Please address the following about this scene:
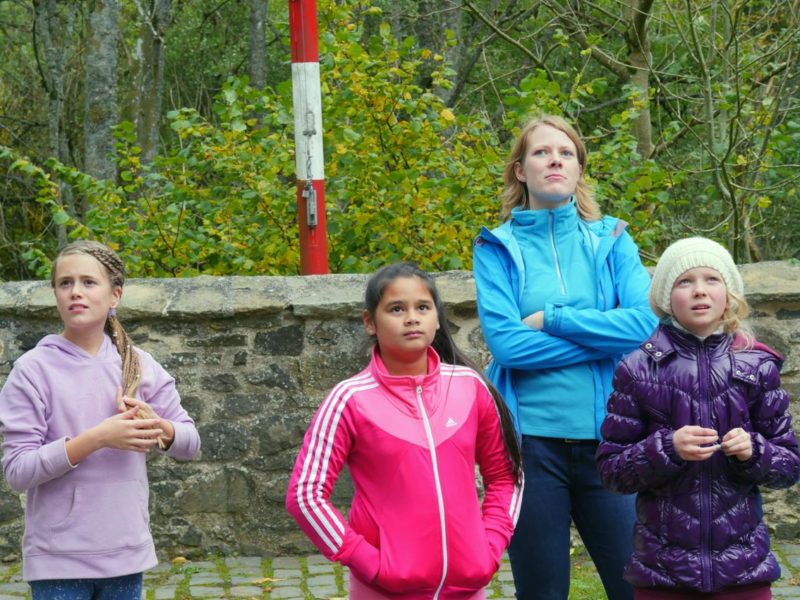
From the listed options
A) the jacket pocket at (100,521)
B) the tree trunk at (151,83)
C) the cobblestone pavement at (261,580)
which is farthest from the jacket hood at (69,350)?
the tree trunk at (151,83)

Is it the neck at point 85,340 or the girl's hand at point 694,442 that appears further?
the neck at point 85,340

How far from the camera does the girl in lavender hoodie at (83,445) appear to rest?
307 cm

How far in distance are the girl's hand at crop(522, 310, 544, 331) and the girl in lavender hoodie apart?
3.06 feet

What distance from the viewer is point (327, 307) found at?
5297mm

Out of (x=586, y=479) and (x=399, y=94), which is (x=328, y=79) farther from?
(x=586, y=479)

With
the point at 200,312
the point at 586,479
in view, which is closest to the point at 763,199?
the point at 200,312

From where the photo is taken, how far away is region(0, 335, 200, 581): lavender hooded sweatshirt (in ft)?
10.1

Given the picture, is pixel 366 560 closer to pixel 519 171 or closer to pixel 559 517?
pixel 559 517

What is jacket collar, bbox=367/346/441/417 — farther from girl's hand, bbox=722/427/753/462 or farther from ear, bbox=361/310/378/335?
girl's hand, bbox=722/427/753/462

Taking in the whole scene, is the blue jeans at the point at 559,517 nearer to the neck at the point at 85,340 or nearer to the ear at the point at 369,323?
the ear at the point at 369,323

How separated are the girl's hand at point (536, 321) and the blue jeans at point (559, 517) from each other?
0.29m

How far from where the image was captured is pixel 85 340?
3258mm

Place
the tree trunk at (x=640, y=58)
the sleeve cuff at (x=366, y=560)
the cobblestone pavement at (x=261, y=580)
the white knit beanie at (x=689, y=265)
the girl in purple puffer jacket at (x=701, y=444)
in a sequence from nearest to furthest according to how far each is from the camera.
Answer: the sleeve cuff at (x=366, y=560), the girl in purple puffer jacket at (x=701, y=444), the white knit beanie at (x=689, y=265), the cobblestone pavement at (x=261, y=580), the tree trunk at (x=640, y=58)

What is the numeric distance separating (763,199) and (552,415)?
4.31 meters
